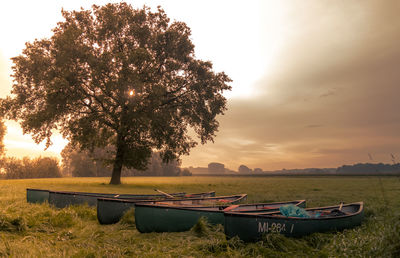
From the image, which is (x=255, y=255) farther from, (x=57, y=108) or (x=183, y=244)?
(x=57, y=108)

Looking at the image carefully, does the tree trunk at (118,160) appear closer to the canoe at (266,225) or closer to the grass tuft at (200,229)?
the grass tuft at (200,229)

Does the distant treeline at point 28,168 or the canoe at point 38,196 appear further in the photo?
the distant treeline at point 28,168

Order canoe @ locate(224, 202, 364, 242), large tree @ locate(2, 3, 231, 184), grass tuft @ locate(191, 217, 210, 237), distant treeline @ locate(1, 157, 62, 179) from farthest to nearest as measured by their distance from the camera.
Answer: distant treeline @ locate(1, 157, 62, 179) → large tree @ locate(2, 3, 231, 184) → grass tuft @ locate(191, 217, 210, 237) → canoe @ locate(224, 202, 364, 242)

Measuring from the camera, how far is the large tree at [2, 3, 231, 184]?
23109 millimetres

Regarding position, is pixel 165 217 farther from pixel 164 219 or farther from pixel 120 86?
pixel 120 86

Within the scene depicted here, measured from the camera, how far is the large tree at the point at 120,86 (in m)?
23.1

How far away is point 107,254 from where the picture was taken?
5.07m

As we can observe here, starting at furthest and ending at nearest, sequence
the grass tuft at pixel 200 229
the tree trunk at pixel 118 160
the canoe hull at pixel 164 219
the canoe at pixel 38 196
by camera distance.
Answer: the tree trunk at pixel 118 160 → the canoe at pixel 38 196 → the canoe hull at pixel 164 219 → the grass tuft at pixel 200 229

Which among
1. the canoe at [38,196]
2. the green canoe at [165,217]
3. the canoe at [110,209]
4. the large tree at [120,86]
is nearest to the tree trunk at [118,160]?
the large tree at [120,86]

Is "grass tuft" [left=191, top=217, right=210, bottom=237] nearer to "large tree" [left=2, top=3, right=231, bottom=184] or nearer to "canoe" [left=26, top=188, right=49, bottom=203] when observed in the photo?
"canoe" [left=26, top=188, right=49, bottom=203]

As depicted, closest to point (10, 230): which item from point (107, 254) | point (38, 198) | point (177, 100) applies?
point (107, 254)

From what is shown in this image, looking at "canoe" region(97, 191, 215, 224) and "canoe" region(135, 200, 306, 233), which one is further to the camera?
"canoe" region(97, 191, 215, 224)

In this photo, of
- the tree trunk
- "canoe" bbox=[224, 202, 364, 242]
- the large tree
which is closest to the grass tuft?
"canoe" bbox=[224, 202, 364, 242]

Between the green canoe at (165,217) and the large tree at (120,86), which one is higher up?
the large tree at (120,86)
